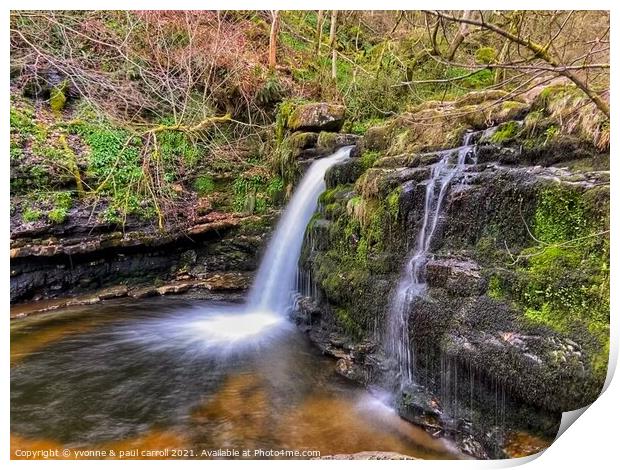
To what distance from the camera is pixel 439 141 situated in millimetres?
3389

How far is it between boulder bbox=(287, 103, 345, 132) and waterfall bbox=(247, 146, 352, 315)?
1.90 ft

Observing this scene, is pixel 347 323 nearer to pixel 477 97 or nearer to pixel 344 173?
pixel 344 173

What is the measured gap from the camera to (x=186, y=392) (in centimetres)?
275

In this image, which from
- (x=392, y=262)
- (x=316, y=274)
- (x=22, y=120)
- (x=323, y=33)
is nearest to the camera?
(x=392, y=262)

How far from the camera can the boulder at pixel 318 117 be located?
5.35 m

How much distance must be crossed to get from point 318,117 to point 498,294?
3897mm

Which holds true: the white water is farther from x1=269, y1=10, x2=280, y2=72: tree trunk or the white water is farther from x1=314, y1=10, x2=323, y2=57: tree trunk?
x1=269, y1=10, x2=280, y2=72: tree trunk

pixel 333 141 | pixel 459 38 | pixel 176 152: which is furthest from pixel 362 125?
pixel 176 152

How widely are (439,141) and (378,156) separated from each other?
72 centimetres

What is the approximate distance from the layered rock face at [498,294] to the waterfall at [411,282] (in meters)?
0.06

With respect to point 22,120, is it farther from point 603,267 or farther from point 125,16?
A: point 603,267

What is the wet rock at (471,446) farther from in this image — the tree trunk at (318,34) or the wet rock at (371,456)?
the tree trunk at (318,34)

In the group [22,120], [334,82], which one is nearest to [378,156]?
[334,82]

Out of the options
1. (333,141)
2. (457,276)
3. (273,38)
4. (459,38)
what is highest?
(273,38)
